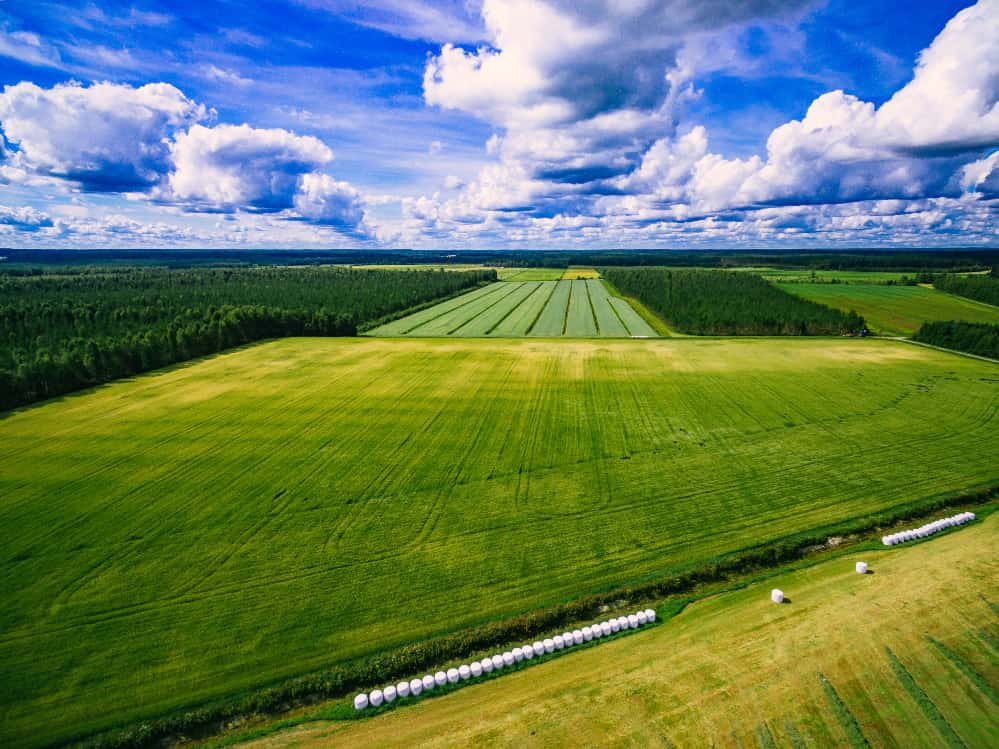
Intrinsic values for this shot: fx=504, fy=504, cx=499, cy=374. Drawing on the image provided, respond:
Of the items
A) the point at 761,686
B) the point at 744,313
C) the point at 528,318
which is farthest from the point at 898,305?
the point at 761,686

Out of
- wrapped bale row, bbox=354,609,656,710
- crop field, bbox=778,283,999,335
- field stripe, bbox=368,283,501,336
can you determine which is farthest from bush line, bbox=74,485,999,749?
crop field, bbox=778,283,999,335

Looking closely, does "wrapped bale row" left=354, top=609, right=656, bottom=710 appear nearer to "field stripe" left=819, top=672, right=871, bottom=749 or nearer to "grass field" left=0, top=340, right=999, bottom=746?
"grass field" left=0, top=340, right=999, bottom=746

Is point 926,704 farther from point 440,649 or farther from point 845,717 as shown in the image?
point 440,649

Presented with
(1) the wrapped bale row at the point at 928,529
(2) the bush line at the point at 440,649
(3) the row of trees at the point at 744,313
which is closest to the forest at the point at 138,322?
(2) the bush line at the point at 440,649

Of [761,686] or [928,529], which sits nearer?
[761,686]

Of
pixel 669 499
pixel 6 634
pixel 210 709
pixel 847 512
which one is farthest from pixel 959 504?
pixel 6 634

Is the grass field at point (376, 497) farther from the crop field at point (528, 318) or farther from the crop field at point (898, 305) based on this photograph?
the crop field at point (898, 305)
